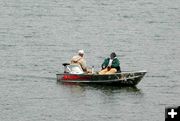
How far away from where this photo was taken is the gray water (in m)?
38.5

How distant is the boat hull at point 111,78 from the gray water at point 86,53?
0.33m

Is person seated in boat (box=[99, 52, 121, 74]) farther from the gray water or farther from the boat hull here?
the gray water

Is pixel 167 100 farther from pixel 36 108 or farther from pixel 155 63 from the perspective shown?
pixel 155 63

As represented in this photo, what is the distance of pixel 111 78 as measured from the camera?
142 feet

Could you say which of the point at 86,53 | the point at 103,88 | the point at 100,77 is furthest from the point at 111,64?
the point at 86,53

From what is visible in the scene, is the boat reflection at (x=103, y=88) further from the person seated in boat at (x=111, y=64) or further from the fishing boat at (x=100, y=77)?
the person seated in boat at (x=111, y=64)

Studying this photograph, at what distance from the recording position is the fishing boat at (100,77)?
42938 millimetres

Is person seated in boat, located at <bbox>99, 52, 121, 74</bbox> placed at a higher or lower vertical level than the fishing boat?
higher

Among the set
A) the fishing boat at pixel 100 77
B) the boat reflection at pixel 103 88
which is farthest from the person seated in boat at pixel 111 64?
the boat reflection at pixel 103 88

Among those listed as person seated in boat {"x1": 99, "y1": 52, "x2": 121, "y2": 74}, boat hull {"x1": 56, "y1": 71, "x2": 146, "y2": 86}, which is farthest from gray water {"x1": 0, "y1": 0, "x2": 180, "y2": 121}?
person seated in boat {"x1": 99, "y1": 52, "x2": 121, "y2": 74}

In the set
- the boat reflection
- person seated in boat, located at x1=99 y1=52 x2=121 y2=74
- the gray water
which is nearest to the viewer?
the gray water

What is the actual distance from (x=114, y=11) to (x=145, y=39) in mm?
17614

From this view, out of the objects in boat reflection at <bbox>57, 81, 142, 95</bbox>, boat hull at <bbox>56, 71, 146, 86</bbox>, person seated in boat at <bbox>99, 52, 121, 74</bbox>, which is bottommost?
boat reflection at <bbox>57, 81, 142, 95</bbox>

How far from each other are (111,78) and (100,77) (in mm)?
602
